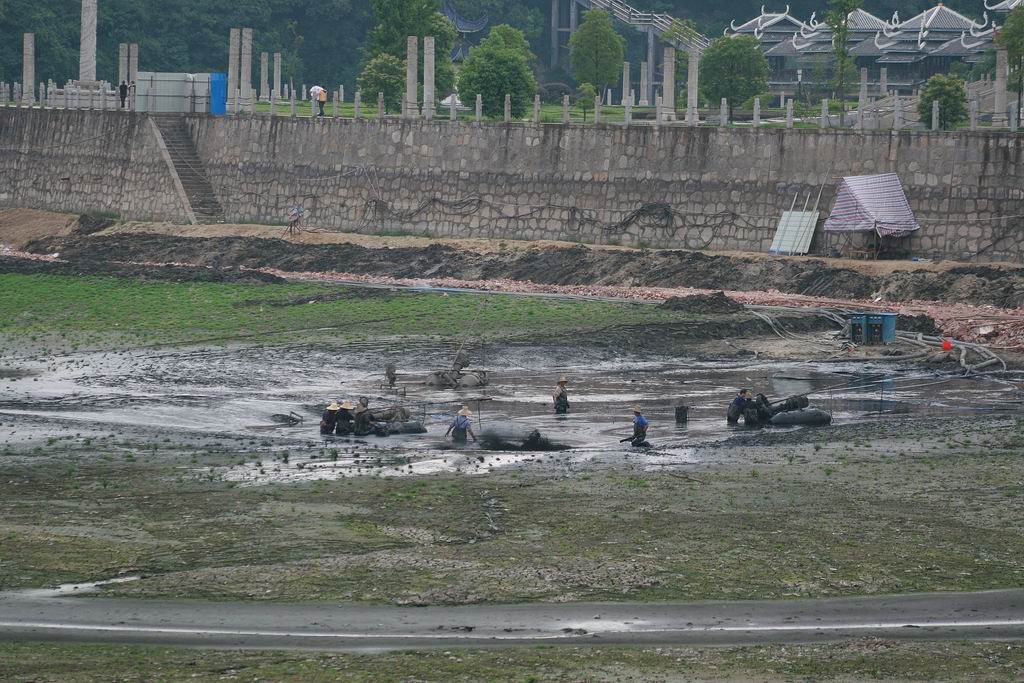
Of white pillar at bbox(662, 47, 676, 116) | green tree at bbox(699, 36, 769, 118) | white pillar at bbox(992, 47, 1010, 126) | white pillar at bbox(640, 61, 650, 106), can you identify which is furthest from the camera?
white pillar at bbox(640, 61, 650, 106)

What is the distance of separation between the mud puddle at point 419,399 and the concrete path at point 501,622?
7.11 meters

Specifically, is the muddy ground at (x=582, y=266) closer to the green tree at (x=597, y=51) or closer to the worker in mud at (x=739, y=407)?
the worker in mud at (x=739, y=407)

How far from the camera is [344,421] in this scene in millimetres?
31172

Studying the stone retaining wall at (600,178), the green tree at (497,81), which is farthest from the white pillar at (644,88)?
the stone retaining wall at (600,178)

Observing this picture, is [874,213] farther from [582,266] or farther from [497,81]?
[497,81]

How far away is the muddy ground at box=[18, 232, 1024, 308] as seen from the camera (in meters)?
48.1

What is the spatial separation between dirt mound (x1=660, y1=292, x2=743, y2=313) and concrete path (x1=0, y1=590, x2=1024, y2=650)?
26.3 meters

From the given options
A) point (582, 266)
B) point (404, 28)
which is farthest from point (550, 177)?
point (404, 28)

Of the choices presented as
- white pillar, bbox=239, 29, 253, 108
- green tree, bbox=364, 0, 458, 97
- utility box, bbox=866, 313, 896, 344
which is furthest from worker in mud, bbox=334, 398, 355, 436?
green tree, bbox=364, 0, 458, 97

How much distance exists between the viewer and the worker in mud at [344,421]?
31094 mm

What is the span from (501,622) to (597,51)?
6551 centimetres

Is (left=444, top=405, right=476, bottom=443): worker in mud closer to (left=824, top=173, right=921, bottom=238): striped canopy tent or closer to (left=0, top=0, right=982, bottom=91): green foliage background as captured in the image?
(left=824, top=173, right=921, bottom=238): striped canopy tent

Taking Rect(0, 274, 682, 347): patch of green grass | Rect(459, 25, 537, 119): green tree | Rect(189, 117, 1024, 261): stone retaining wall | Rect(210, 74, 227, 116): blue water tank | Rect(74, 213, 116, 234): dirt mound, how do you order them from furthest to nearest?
1. Rect(210, 74, 227, 116): blue water tank
2. Rect(459, 25, 537, 119): green tree
3. Rect(74, 213, 116, 234): dirt mound
4. Rect(189, 117, 1024, 261): stone retaining wall
5. Rect(0, 274, 682, 347): patch of green grass

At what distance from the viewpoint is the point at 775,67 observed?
10212 centimetres
